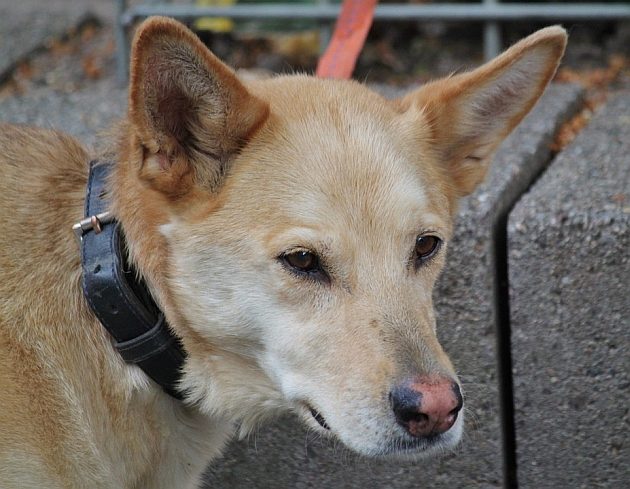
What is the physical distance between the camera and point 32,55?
19.5ft

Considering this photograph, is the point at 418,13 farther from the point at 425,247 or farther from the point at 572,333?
the point at 425,247

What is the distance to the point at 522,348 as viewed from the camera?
3.60 m

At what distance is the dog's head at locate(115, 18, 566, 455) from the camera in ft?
8.43

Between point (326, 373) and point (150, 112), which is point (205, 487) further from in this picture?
point (150, 112)

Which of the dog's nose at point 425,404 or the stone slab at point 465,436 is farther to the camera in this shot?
the stone slab at point 465,436

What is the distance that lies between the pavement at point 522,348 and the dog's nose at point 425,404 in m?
1.04

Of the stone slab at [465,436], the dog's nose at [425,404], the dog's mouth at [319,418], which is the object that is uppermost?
the dog's nose at [425,404]

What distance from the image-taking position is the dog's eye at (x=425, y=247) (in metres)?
2.82

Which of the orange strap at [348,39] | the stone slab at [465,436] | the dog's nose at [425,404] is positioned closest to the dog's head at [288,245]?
the dog's nose at [425,404]

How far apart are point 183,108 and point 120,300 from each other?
20.6 inches

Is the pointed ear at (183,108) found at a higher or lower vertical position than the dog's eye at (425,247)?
higher

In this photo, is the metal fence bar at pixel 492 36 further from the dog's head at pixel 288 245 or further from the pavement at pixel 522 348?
the dog's head at pixel 288 245

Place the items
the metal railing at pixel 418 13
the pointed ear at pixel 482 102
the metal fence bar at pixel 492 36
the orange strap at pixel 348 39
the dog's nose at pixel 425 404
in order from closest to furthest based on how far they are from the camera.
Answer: the dog's nose at pixel 425 404 → the pointed ear at pixel 482 102 → the orange strap at pixel 348 39 → the metal railing at pixel 418 13 → the metal fence bar at pixel 492 36

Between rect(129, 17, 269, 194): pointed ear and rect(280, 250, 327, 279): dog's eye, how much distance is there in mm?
294
